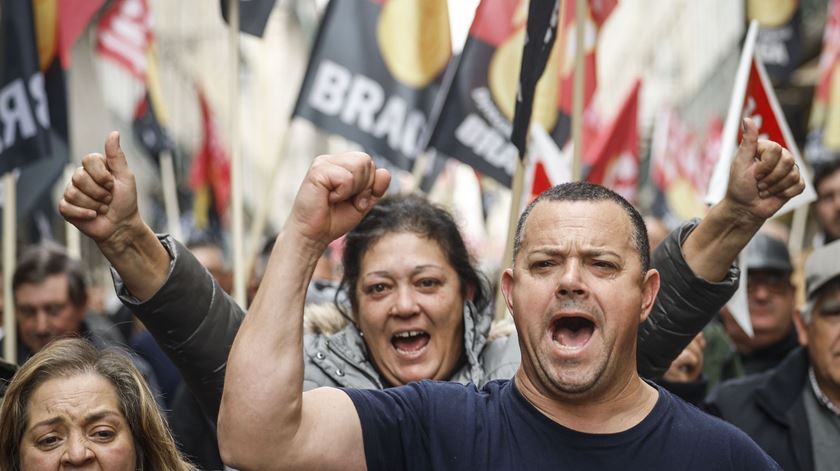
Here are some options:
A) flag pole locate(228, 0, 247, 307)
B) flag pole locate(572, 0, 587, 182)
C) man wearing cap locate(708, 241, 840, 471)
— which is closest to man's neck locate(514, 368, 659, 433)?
man wearing cap locate(708, 241, 840, 471)

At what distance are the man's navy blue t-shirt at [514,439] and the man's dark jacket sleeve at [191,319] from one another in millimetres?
853

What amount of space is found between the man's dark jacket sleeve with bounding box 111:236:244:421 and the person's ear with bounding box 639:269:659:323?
1190 millimetres

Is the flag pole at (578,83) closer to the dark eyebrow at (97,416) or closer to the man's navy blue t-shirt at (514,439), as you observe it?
the dark eyebrow at (97,416)

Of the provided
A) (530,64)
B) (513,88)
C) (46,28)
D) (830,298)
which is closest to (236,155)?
(46,28)

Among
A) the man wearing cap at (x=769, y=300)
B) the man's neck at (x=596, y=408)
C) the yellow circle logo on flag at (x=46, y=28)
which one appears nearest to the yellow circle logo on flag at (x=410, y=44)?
the yellow circle logo on flag at (x=46, y=28)

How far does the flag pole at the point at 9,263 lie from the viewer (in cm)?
570

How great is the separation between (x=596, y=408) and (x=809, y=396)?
2.01m

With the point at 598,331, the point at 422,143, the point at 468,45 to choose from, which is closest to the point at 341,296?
the point at 598,331

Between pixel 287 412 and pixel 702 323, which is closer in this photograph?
pixel 287 412

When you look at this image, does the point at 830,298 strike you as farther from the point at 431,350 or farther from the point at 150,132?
the point at 150,132

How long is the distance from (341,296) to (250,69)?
49.9 m

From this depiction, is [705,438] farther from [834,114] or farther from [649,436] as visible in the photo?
[834,114]

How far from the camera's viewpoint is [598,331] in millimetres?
2766

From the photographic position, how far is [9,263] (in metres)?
6.03
